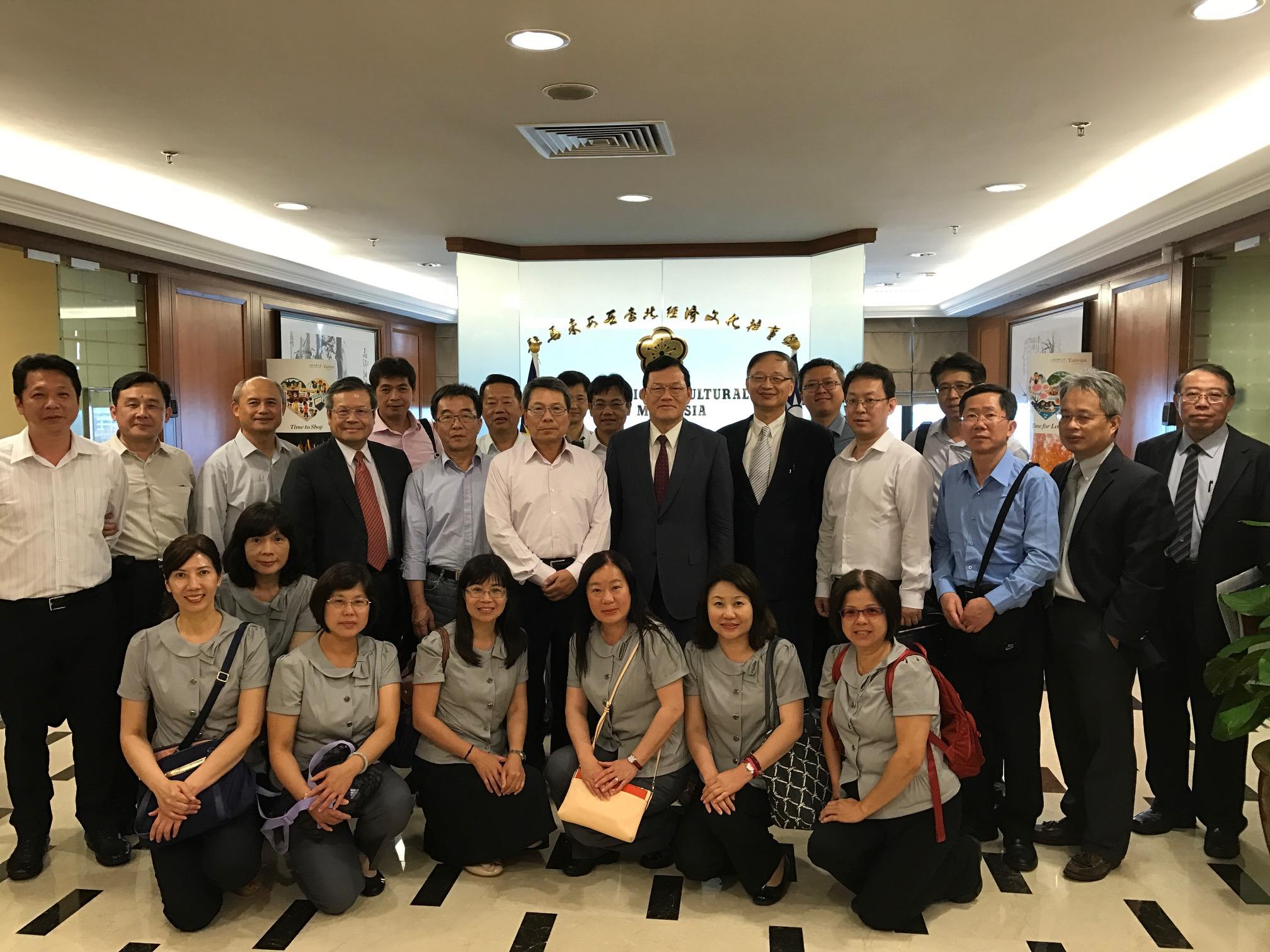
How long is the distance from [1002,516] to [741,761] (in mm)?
1174

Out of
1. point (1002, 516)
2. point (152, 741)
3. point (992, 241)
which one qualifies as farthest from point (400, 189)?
point (992, 241)

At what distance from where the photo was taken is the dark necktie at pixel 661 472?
11.8 ft

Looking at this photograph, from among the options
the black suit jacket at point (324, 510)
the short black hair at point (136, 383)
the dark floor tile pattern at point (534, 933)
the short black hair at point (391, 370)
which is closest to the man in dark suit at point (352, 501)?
the black suit jacket at point (324, 510)

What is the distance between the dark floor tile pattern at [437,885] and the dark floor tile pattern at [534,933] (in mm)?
313

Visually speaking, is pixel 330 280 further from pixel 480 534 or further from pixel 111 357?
pixel 480 534

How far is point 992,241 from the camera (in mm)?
8383

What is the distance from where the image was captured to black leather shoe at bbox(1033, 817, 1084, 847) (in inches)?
133

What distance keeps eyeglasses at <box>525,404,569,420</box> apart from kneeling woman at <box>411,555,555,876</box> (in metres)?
0.61

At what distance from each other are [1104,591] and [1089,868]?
0.90 metres

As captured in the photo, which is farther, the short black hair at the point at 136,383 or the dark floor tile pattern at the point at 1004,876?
the short black hair at the point at 136,383

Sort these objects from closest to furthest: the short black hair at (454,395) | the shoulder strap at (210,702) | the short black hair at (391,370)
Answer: the shoulder strap at (210,702) < the short black hair at (454,395) < the short black hair at (391,370)

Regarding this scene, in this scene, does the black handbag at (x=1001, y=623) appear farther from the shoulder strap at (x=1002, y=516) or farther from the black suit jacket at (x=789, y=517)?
the black suit jacket at (x=789, y=517)

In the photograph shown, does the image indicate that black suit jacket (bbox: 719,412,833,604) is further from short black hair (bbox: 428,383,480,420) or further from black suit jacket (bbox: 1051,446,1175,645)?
short black hair (bbox: 428,383,480,420)

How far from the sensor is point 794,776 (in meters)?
3.05
